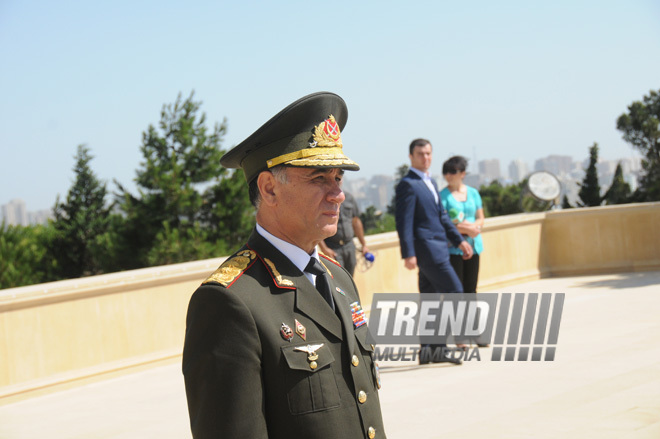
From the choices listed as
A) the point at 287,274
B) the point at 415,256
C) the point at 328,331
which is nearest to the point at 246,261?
the point at 287,274

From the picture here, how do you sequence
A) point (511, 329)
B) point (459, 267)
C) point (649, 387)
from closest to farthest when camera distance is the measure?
point (649, 387) → point (459, 267) → point (511, 329)

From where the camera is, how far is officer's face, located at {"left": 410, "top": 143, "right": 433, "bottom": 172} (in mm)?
7449

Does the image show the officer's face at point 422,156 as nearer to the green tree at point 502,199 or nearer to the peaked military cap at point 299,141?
the peaked military cap at point 299,141

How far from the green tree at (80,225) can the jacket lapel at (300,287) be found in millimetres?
20837

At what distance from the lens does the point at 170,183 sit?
21.8 meters

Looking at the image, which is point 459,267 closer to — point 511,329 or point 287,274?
point 511,329

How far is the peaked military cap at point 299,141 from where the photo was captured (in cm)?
231

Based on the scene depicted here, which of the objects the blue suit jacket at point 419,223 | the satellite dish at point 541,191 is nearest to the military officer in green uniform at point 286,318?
the blue suit jacket at point 419,223

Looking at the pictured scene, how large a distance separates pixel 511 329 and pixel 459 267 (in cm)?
138

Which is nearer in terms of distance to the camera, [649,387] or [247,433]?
[247,433]

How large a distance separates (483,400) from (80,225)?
63.2 ft

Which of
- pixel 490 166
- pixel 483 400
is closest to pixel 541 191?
pixel 483 400

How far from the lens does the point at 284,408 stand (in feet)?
6.91

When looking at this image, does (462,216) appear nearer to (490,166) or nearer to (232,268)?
(232,268)
